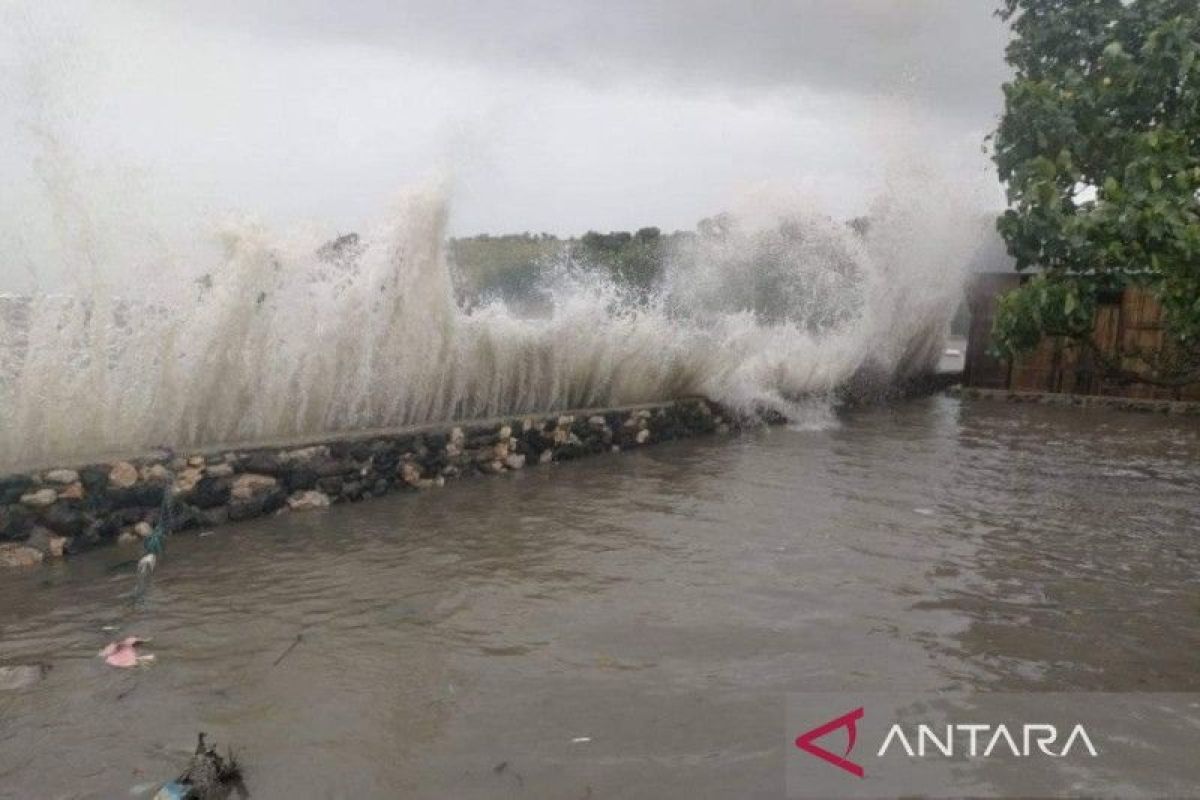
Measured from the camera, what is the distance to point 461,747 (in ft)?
9.95

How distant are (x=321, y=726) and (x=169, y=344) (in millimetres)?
3869

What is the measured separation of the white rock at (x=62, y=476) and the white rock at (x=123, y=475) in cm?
21

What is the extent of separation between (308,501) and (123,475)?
4.37 feet

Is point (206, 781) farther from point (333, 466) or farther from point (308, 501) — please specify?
point (333, 466)

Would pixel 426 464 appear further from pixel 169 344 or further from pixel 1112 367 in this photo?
pixel 1112 367

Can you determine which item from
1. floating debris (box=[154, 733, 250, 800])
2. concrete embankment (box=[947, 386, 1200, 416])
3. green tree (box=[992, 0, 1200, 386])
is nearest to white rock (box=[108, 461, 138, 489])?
floating debris (box=[154, 733, 250, 800])

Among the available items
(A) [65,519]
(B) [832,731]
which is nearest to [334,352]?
(A) [65,519]

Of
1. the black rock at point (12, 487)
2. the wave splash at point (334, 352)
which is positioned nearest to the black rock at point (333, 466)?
the wave splash at point (334, 352)

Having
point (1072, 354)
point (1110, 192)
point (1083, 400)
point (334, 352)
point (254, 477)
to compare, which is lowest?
point (254, 477)

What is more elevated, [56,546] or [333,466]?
[333,466]

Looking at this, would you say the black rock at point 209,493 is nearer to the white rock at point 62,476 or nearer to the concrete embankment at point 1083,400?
the white rock at point 62,476

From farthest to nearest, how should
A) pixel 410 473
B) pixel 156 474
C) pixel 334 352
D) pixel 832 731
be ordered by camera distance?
pixel 410 473 → pixel 334 352 → pixel 156 474 → pixel 832 731

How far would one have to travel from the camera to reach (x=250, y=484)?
20.4 ft

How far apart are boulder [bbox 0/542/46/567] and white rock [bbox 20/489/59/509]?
0.24 m
